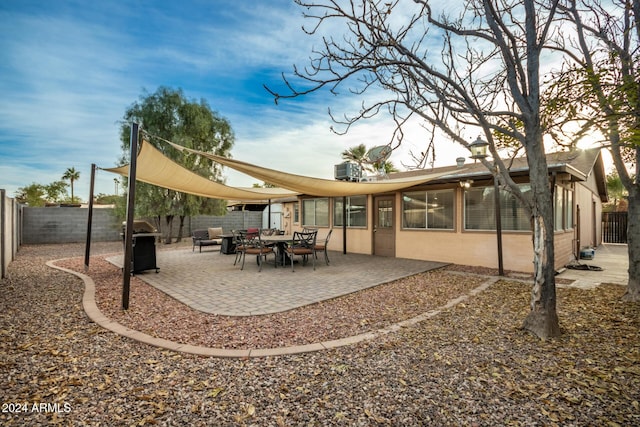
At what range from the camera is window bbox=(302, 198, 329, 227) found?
11.3 meters

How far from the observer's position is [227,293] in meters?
4.75

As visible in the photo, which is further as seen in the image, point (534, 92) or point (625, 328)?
point (625, 328)

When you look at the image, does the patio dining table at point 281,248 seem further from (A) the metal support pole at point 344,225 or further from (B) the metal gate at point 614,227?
(B) the metal gate at point 614,227

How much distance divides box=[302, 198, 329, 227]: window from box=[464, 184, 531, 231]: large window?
5.08 meters

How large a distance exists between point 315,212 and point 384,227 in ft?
10.7

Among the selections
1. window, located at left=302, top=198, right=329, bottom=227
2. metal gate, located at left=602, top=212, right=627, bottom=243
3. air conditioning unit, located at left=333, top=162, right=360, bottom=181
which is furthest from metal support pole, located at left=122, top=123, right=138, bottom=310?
metal gate, located at left=602, top=212, right=627, bottom=243

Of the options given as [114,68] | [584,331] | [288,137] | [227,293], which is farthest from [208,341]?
[288,137]

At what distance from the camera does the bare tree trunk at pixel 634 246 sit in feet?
14.2

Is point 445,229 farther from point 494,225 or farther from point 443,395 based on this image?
point 443,395

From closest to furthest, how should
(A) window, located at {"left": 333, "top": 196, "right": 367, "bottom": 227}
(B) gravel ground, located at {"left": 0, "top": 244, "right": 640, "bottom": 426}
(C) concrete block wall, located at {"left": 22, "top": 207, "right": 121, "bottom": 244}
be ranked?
(B) gravel ground, located at {"left": 0, "top": 244, "right": 640, "bottom": 426} → (A) window, located at {"left": 333, "top": 196, "right": 367, "bottom": 227} → (C) concrete block wall, located at {"left": 22, "top": 207, "right": 121, "bottom": 244}

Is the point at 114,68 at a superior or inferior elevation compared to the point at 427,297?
superior

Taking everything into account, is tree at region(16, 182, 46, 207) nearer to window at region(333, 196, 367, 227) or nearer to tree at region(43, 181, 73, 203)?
tree at region(43, 181, 73, 203)

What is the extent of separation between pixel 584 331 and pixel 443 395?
232 centimetres

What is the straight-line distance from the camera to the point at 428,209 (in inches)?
328
